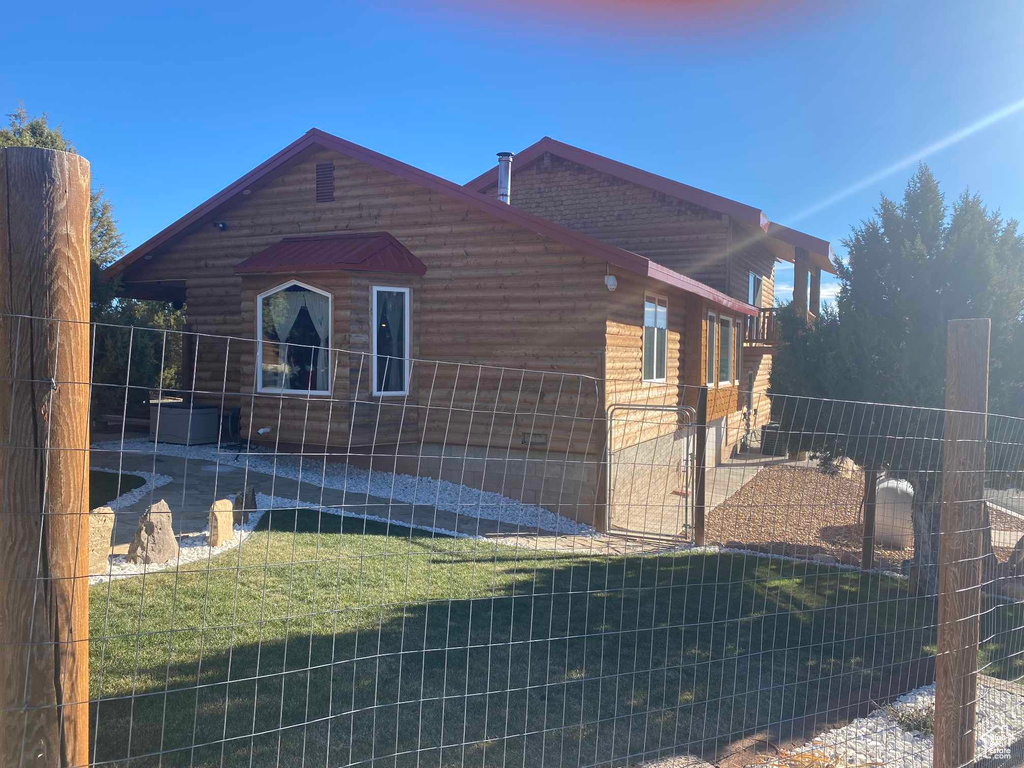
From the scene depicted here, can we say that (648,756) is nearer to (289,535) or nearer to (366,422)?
(289,535)

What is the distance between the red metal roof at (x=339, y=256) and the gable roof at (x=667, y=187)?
7.03 meters

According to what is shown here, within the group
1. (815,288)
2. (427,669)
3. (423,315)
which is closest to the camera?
(427,669)

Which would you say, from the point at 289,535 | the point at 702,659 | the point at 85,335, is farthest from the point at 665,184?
the point at 85,335

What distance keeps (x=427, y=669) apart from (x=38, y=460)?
3347 mm

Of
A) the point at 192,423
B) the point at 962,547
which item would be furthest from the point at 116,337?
the point at 962,547

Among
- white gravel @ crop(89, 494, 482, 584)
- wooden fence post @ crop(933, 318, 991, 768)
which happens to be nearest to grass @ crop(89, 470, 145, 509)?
white gravel @ crop(89, 494, 482, 584)

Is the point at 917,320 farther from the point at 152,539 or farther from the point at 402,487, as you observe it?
the point at 152,539

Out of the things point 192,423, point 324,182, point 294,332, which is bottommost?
point 192,423

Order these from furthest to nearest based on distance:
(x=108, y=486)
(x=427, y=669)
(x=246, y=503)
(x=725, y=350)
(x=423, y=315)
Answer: (x=725, y=350)
(x=423, y=315)
(x=108, y=486)
(x=246, y=503)
(x=427, y=669)

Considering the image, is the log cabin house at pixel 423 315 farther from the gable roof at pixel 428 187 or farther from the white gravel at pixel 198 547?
the white gravel at pixel 198 547

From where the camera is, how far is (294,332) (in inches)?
500

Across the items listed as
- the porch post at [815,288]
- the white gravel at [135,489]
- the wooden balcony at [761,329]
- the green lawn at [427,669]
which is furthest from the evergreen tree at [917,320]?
the porch post at [815,288]

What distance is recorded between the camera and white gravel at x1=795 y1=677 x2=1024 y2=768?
436 centimetres

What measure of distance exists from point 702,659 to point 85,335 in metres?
4.68
